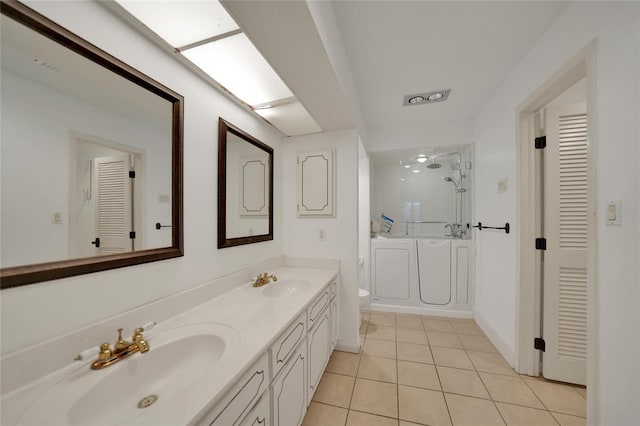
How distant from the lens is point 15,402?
0.60 m

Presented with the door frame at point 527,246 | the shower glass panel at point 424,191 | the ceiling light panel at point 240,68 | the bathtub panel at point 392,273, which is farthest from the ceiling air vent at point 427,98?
the bathtub panel at point 392,273

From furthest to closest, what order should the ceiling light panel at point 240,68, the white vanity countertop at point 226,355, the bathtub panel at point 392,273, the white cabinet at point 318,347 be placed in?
1. the bathtub panel at point 392,273
2. the white cabinet at point 318,347
3. the ceiling light panel at point 240,68
4. the white vanity countertop at point 226,355

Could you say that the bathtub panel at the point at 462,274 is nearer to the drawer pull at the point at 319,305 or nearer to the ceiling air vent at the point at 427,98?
the ceiling air vent at the point at 427,98

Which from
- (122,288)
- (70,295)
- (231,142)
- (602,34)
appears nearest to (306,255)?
(231,142)

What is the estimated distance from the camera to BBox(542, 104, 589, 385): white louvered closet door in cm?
165

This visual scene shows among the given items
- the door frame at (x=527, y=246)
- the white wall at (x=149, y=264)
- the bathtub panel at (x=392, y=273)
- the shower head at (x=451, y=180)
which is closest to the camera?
the white wall at (x=149, y=264)

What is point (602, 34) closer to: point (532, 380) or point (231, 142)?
point (231, 142)

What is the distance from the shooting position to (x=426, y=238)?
3176 millimetres

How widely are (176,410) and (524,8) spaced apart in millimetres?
2427

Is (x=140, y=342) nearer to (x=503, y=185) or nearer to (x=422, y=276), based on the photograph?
(x=503, y=185)

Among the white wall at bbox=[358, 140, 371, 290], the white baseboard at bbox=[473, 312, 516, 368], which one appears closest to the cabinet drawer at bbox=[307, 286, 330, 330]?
the white wall at bbox=[358, 140, 371, 290]

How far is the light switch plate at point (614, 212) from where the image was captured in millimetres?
1002

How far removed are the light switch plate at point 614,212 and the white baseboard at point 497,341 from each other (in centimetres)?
143

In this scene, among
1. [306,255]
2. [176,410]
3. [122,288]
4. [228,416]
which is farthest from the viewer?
[306,255]
